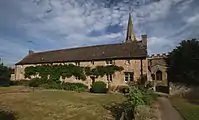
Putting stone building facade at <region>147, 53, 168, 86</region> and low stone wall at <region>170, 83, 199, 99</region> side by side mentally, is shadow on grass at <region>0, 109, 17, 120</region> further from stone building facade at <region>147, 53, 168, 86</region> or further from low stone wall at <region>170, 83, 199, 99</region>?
stone building facade at <region>147, 53, 168, 86</region>

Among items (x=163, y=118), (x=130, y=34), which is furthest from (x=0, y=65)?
(x=163, y=118)

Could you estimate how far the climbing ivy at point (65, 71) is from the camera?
35250 mm

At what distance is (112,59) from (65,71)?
9.06 metres

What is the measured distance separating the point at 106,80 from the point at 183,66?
12188mm

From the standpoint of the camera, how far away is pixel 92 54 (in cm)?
3941

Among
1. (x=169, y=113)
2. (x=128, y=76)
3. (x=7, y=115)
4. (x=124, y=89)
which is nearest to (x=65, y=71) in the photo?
(x=128, y=76)

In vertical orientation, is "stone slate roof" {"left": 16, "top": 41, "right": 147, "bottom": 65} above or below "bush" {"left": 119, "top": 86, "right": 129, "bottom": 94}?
above

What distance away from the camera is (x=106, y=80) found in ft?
116

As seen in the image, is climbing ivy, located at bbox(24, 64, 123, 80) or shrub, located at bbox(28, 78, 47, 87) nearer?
climbing ivy, located at bbox(24, 64, 123, 80)

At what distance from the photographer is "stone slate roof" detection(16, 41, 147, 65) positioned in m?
35.3

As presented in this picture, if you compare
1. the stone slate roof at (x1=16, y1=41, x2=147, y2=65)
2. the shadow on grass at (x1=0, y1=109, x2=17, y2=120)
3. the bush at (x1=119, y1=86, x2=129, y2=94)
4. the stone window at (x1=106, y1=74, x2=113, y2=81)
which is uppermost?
the stone slate roof at (x1=16, y1=41, x2=147, y2=65)

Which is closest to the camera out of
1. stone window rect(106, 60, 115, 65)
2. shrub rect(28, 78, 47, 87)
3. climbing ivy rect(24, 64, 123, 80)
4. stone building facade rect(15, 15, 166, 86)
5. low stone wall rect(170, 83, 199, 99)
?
low stone wall rect(170, 83, 199, 99)

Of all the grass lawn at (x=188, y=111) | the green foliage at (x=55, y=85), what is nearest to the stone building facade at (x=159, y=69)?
the green foliage at (x=55, y=85)

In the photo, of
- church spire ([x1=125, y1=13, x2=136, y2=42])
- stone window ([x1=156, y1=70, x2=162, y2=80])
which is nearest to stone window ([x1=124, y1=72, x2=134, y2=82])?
stone window ([x1=156, y1=70, x2=162, y2=80])
